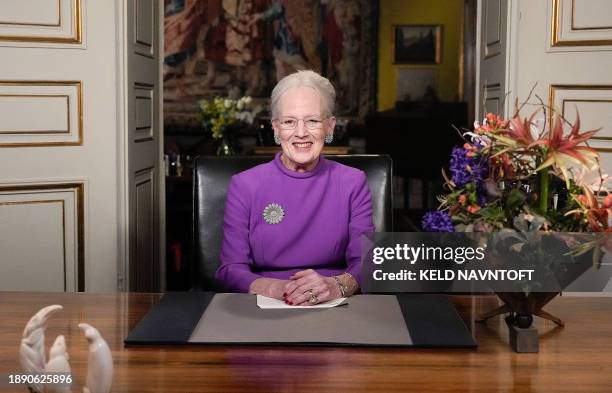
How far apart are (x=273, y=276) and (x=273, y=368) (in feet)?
3.27

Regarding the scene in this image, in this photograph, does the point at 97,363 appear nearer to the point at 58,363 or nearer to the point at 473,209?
the point at 58,363

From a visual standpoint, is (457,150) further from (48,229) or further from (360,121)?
(360,121)

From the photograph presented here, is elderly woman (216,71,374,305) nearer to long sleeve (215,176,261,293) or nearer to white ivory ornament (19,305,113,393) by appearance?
long sleeve (215,176,261,293)

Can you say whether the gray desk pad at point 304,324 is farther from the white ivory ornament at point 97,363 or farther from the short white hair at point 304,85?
the short white hair at point 304,85

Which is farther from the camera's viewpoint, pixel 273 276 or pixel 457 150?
pixel 273 276

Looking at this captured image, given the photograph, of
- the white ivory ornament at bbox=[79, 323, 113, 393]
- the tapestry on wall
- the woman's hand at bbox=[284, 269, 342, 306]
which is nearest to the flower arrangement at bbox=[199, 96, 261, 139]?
the tapestry on wall

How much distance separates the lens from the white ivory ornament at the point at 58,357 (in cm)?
111

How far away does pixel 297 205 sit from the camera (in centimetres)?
247

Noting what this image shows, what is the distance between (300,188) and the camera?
247cm

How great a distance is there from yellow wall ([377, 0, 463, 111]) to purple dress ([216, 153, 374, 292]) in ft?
24.1

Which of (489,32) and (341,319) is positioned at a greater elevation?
(489,32)

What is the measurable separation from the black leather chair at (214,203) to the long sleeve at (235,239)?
0.08m

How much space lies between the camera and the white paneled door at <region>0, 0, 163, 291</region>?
3.60m

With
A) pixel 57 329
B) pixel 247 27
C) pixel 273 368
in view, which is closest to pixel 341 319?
pixel 273 368
